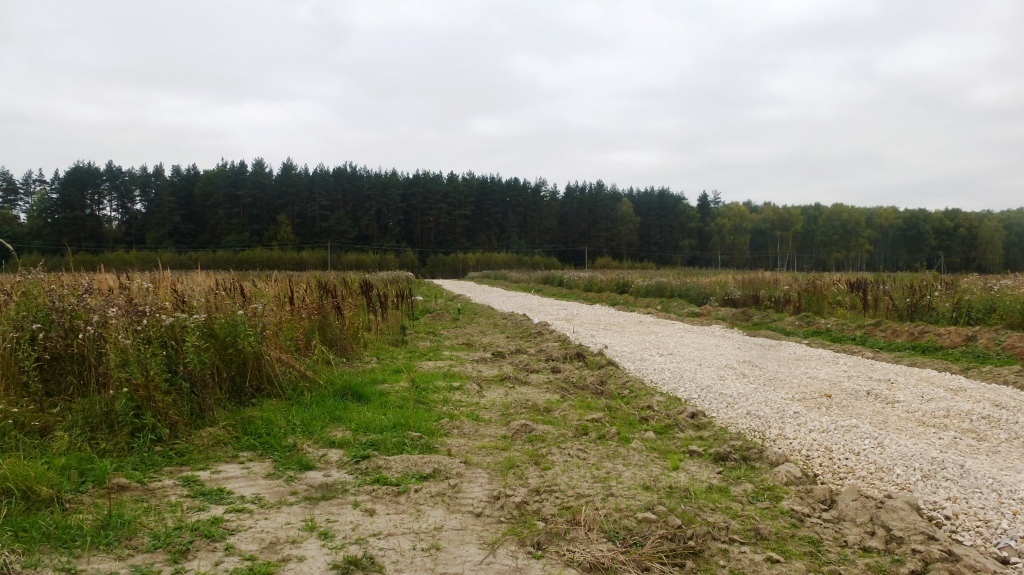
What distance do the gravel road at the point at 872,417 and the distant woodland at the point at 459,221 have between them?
55.6 m

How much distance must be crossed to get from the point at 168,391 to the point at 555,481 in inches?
147

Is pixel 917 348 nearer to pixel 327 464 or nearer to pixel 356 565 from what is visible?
pixel 327 464

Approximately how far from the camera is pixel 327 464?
15.3ft

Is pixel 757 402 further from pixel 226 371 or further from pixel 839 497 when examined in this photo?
pixel 226 371

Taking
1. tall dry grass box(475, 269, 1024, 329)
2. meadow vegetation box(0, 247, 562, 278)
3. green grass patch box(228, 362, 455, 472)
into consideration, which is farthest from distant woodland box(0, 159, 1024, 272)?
green grass patch box(228, 362, 455, 472)

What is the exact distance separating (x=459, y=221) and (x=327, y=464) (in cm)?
7654

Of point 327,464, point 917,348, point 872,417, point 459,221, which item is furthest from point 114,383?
point 459,221

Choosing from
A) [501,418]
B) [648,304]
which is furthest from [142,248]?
[501,418]

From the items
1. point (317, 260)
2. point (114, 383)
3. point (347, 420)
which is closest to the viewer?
point (114, 383)

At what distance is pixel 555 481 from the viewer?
4.24 meters

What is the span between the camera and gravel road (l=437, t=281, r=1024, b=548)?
401 cm

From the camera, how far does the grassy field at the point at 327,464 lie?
321cm

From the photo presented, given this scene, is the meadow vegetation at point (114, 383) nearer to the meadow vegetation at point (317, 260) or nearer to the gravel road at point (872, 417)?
the gravel road at point (872, 417)

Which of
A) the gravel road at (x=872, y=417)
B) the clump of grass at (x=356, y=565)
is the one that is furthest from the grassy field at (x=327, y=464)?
the gravel road at (x=872, y=417)
